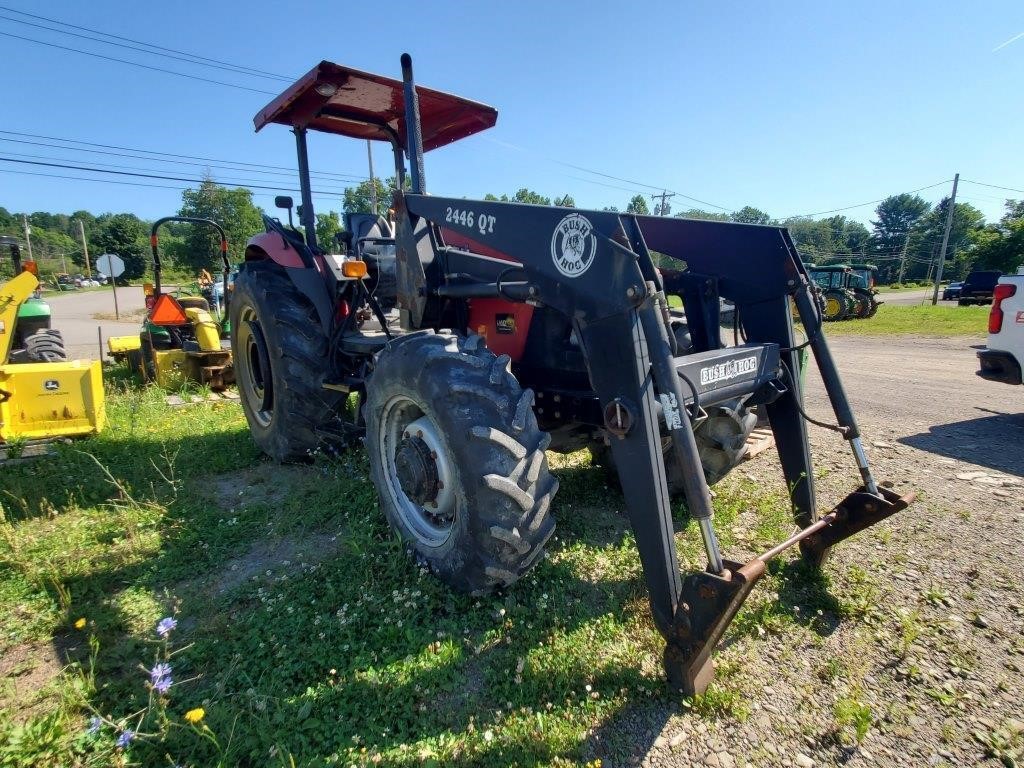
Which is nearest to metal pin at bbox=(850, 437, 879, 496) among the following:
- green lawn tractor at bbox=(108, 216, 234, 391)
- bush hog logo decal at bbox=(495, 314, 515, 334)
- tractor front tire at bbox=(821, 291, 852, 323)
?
bush hog logo decal at bbox=(495, 314, 515, 334)

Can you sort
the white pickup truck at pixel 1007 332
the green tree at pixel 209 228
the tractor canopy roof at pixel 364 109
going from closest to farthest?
1. the tractor canopy roof at pixel 364 109
2. the white pickup truck at pixel 1007 332
3. the green tree at pixel 209 228

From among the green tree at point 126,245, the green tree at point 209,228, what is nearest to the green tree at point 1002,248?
the green tree at point 209,228

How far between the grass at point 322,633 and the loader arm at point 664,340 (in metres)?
0.42

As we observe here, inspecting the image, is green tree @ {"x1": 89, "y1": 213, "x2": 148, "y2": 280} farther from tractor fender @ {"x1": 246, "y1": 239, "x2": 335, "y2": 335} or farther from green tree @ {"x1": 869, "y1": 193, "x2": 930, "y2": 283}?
green tree @ {"x1": 869, "y1": 193, "x2": 930, "y2": 283}

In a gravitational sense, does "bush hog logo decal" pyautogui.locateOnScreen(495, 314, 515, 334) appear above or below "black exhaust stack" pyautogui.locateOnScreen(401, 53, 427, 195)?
below

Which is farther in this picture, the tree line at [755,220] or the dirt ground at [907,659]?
the tree line at [755,220]

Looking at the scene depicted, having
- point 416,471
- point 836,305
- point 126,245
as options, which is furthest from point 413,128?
point 126,245

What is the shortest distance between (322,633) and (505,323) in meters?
1.88

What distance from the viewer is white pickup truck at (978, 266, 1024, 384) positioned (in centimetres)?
555

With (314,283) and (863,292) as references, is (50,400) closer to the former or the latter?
(314,283)

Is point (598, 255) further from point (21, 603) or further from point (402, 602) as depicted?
point (21, 603)

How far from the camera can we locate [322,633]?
247 cm

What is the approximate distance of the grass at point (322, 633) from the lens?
6.41ft

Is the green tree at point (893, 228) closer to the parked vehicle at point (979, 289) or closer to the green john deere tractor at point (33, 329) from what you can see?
the parked vehicle at point (979, 289)
